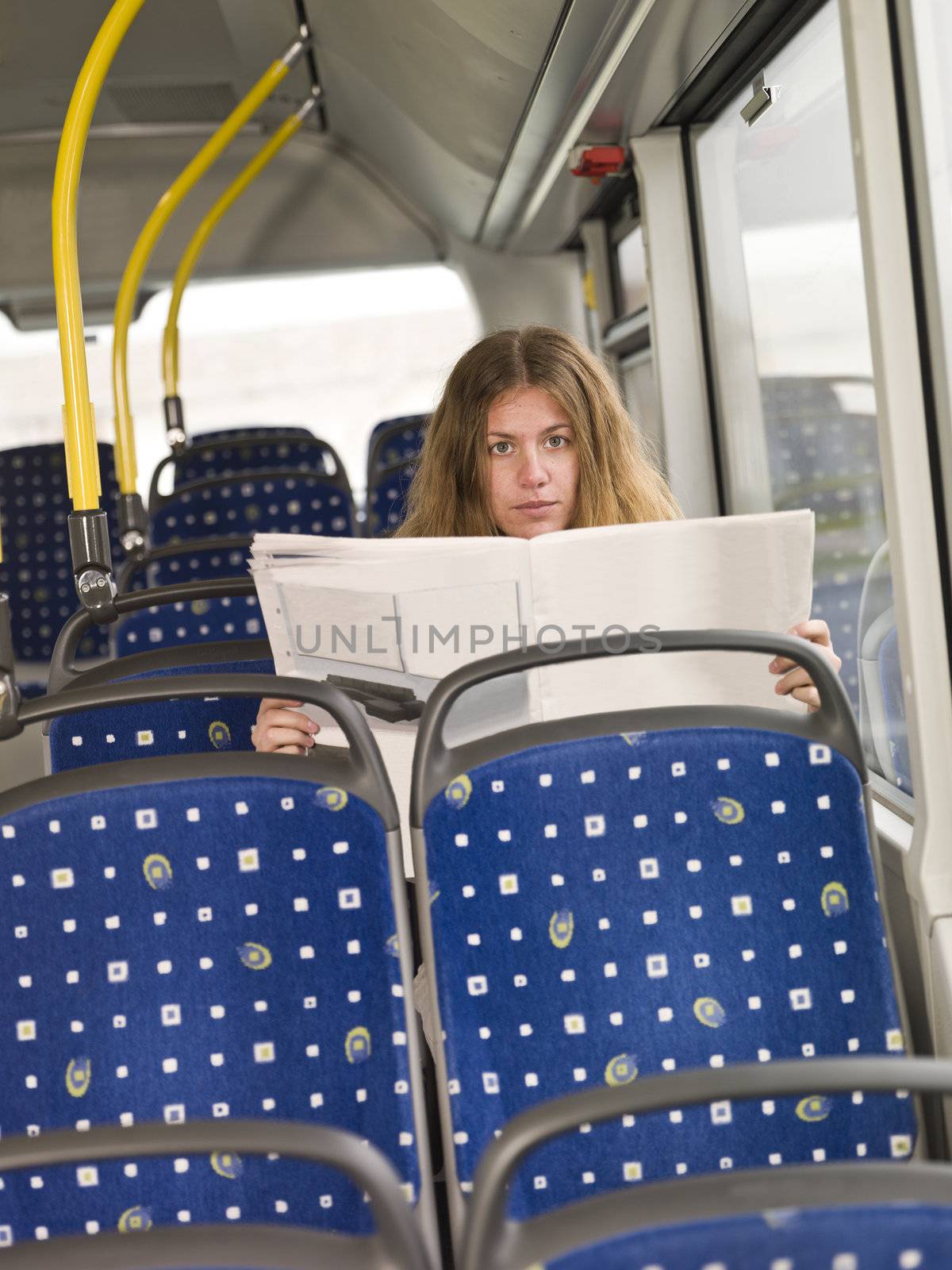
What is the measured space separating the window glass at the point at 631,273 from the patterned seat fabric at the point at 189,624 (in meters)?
2.01

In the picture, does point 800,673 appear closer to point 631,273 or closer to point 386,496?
point 386,496

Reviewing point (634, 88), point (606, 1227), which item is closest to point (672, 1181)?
point (606, 1227)

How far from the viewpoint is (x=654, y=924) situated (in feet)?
4.17

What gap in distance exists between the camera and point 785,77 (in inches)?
99.3

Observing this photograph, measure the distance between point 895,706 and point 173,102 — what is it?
411cm

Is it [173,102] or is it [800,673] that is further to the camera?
[173,102]

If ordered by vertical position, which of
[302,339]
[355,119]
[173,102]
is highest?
[173,102]

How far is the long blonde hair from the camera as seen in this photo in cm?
212

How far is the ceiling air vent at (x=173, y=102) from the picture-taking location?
4719mm

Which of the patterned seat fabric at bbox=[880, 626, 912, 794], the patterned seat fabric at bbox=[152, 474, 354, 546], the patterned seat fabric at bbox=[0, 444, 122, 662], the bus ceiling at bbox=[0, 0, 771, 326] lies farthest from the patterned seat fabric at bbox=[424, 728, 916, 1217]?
the patterned seat fabric at bbox=[0, 444, 122, 662]

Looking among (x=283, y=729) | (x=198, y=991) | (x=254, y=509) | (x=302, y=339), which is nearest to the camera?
(x=198, y=991)

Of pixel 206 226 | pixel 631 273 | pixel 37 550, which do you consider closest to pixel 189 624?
pixel 206 226

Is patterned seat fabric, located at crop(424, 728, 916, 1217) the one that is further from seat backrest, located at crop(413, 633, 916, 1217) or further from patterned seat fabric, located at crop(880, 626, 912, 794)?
patterned seat fabric, located at crop(880, 626, 912, 794)

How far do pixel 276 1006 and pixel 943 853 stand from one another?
0.89 metres
